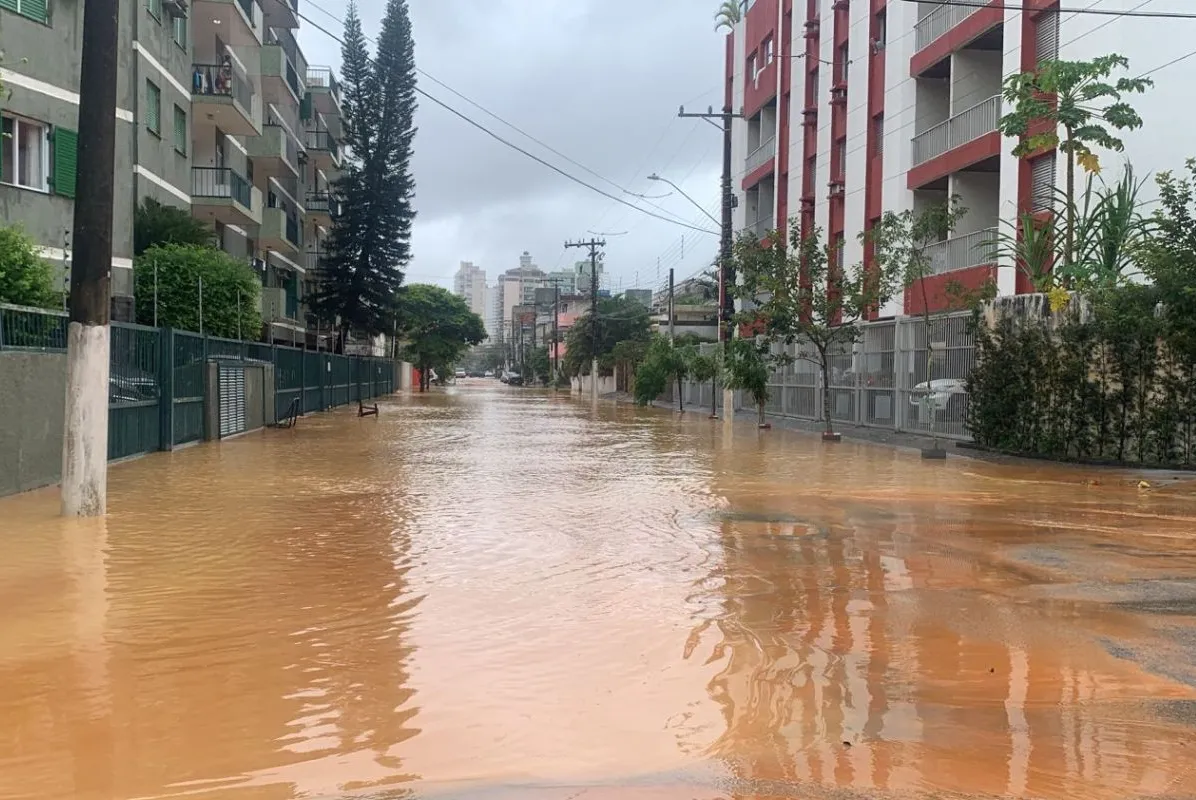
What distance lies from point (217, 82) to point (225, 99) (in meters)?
2.49

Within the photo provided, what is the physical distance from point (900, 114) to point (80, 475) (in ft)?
89.6

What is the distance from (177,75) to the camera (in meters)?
30.0

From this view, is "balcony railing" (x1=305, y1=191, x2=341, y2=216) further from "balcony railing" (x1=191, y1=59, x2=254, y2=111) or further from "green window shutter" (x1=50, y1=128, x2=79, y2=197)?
"green window shutter" (x1=50, y1=128, x2=79, y2=197)

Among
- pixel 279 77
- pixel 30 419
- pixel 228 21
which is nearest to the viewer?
pixel 30 419

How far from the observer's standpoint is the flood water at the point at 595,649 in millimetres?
3973

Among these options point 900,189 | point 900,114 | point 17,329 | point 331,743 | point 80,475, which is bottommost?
point 331,743

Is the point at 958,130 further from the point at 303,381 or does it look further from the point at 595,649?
the point at 595,649

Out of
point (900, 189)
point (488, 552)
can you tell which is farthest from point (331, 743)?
point (900, 189)

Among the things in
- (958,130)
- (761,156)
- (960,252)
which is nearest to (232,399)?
(960,252)

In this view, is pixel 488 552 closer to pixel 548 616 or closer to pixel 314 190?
pixel 548 616

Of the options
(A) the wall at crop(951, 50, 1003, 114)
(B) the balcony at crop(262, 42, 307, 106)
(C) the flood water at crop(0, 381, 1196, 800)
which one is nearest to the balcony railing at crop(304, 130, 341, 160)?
(B) the balcony at crop(262, 42, 307, 106)

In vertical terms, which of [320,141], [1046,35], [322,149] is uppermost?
[320,141]

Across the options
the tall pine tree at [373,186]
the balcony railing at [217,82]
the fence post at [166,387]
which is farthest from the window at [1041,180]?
the tall pine tree at [373,186]

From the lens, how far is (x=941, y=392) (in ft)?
69.3
